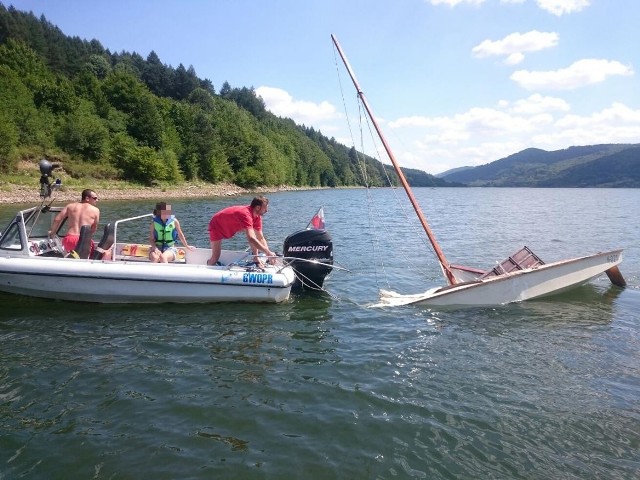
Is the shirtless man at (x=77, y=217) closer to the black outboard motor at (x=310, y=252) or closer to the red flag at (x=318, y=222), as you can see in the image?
the black outboard motor at (x=310, y=252)

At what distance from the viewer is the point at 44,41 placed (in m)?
104

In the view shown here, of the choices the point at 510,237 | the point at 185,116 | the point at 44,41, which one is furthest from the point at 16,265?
the point at 44,41

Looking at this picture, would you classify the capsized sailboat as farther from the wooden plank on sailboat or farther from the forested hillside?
the forested hillside

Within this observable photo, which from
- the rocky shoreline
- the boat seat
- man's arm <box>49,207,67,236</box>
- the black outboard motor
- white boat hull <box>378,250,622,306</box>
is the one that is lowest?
white boat hull <box>378,250,622,306</box>

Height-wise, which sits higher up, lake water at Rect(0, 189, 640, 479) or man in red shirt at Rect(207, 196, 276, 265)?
man in red shirt at Rect(207, 196, 276, 265)

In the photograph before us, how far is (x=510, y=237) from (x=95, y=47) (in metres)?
151

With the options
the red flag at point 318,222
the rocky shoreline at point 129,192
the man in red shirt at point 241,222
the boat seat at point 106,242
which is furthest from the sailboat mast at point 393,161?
the rocky shoreline at point 129,192

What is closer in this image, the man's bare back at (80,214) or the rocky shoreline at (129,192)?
the man's bare back at (80,214)

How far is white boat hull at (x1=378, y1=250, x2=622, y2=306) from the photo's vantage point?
405 inches

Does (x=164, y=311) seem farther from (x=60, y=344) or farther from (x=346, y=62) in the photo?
(x=346, y=62)

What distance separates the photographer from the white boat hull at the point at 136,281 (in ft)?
31.7

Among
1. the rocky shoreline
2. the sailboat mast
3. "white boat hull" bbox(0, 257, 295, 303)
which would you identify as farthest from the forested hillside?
"white boat hull" bbox(0, 257, 295, 303)

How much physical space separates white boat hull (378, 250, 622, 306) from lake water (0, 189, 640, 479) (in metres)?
0.32

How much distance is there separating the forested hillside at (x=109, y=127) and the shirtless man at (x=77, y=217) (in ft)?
55.2
